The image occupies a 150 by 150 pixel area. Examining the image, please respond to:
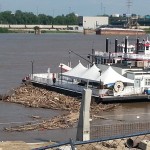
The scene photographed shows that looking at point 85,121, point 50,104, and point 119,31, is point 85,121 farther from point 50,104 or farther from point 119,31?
point 119,31

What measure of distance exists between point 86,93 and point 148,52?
3013cm

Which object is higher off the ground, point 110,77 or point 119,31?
point 119,31

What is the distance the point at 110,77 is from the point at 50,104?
4.78m

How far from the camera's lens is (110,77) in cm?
3666

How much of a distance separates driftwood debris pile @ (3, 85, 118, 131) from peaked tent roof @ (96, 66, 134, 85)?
7.11 ft

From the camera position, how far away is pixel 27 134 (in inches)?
994

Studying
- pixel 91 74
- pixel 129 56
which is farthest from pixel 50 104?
pixel 129 56

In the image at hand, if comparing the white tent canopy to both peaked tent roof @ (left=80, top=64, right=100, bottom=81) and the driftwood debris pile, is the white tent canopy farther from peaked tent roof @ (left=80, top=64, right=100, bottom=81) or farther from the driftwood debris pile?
the driftwood debris pile

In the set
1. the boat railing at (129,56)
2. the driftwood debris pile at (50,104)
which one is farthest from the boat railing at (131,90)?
the boat railing at (129,56)

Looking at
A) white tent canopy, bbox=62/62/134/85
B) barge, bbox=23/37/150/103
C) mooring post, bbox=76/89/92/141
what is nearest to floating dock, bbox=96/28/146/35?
barge, bbox=23/37/150/103

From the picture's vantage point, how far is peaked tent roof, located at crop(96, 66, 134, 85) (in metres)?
36.3

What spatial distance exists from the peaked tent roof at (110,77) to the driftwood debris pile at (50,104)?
217 centimetres

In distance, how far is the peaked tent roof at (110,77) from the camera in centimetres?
3631

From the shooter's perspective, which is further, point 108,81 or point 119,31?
point 119,31
